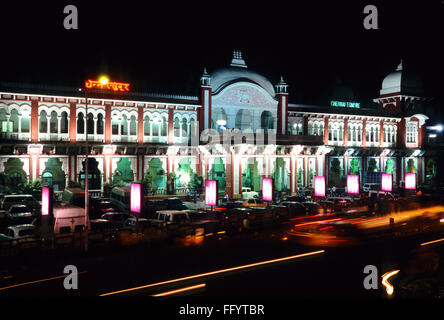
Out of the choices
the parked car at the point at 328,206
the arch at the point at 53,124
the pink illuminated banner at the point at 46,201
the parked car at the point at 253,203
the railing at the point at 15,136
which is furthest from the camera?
the arch at the point at 53,124

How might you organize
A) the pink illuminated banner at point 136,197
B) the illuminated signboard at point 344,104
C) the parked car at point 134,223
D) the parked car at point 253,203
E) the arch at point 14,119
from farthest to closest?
the illuminated signboard at point 344,104
the arch at point 14,119
the parked car at point 253,203
the parked car at point 134,223
the pink illuminated banner at point 136,197

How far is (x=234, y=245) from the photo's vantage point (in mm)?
19969

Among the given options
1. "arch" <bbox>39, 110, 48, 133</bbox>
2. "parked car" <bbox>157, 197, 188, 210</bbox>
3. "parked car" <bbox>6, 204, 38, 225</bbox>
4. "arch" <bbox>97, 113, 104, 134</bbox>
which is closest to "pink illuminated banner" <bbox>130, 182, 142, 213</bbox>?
"parked car" <bbox>6, 204, 38, 225</bbox>

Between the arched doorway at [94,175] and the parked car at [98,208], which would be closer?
the parked car at [98,208]

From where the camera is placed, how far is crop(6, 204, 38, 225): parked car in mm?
26641

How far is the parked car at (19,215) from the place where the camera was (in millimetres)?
26641

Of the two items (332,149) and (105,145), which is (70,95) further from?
(332,149)

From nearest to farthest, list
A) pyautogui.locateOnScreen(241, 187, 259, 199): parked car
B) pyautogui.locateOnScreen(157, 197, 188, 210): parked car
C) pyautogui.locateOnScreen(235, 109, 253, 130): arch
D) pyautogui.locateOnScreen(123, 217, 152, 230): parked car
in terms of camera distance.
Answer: pyautogui.locateOnScreen(123, 217, 152, 230): parked car
pyautogui.locateOnScreen(157, 197, 188, 210): parked car
pyautogui.locateOnScreen(241, 187, 259, 199): parked car
pyautogui.locateOnScreen(235, 109, 253, 130): arch

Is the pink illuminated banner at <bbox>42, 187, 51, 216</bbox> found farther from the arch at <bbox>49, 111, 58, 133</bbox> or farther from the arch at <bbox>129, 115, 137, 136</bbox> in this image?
the arch at <bbox>129, 115, 137, 136</bbox>

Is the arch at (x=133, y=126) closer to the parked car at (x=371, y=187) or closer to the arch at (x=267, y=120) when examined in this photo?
the arch at (x=267, y=120)

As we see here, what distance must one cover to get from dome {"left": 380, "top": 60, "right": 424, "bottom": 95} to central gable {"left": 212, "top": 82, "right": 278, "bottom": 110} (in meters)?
18.5

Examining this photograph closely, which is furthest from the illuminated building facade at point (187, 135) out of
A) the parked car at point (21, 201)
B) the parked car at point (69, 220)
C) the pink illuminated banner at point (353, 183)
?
the parked car at point (69, 220)

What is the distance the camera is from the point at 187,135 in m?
44.2

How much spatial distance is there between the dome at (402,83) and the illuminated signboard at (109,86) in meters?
34.3
